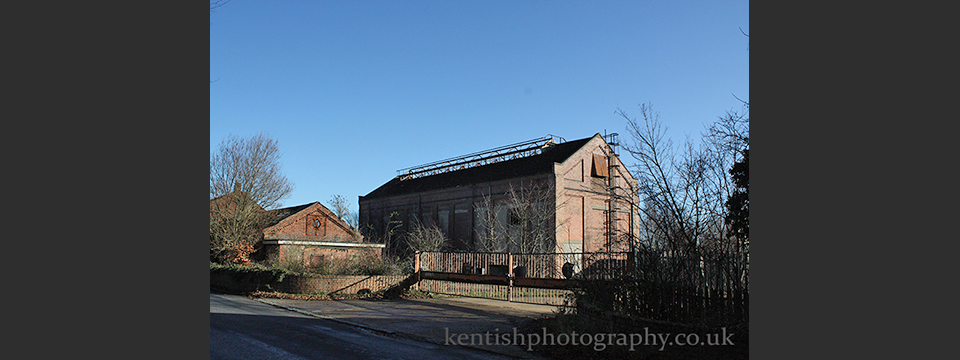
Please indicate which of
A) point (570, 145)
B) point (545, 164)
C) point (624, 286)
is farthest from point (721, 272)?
point (570, 145)

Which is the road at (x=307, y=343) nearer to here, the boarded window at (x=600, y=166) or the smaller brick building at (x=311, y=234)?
the smaller brick building at (x=311, y=234)

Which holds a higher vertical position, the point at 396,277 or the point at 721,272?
the point at 721,272

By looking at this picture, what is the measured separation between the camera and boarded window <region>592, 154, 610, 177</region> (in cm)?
3788

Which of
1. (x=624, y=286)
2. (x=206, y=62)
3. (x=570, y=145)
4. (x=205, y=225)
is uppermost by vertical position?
(x=570, y=145)

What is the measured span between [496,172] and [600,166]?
24.8 feet

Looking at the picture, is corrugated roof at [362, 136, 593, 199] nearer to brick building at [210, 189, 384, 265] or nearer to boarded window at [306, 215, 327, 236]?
brick building at [210, 189, 384, 265]

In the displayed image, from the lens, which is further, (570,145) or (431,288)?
(570,145)

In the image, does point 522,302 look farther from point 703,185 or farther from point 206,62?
point 206,62

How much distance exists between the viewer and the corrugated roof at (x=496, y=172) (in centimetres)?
3738

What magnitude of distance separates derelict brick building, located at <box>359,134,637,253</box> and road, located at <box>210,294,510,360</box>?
21.2 m

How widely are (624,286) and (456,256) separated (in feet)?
35.9

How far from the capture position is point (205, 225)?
1.76m

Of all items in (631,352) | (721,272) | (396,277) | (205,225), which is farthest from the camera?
(396,277)

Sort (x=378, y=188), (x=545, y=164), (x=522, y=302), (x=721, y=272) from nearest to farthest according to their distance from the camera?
1. (x=721, y=272)
2. (x=522, y=302)
3. (x=545, y=164)
4. (x=378, y=188)
